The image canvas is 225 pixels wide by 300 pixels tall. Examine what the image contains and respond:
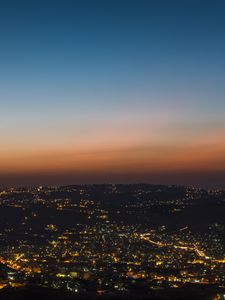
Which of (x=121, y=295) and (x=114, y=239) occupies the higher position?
(x=121, y=295)

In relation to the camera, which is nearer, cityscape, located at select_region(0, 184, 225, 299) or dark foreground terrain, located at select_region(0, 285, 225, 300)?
dark foreground terrain, located at select_region(0, 285, 225, 300)

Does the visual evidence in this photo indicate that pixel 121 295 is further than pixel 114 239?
No

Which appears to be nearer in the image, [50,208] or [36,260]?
[36,260]

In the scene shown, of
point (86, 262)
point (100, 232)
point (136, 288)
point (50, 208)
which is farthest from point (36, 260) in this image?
point (50, 208)

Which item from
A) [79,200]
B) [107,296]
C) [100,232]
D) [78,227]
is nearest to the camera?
[107,296]

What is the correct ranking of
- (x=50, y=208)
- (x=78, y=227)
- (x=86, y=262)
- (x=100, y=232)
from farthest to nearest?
(x=50, y=208), (x=78, y=227), (x=100, y=232), (x=86, y=262)

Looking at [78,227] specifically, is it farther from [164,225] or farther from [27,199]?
[27,199]

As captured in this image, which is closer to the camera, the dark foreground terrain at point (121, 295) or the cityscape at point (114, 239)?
the dark foreground terrain at point (121, 295)
